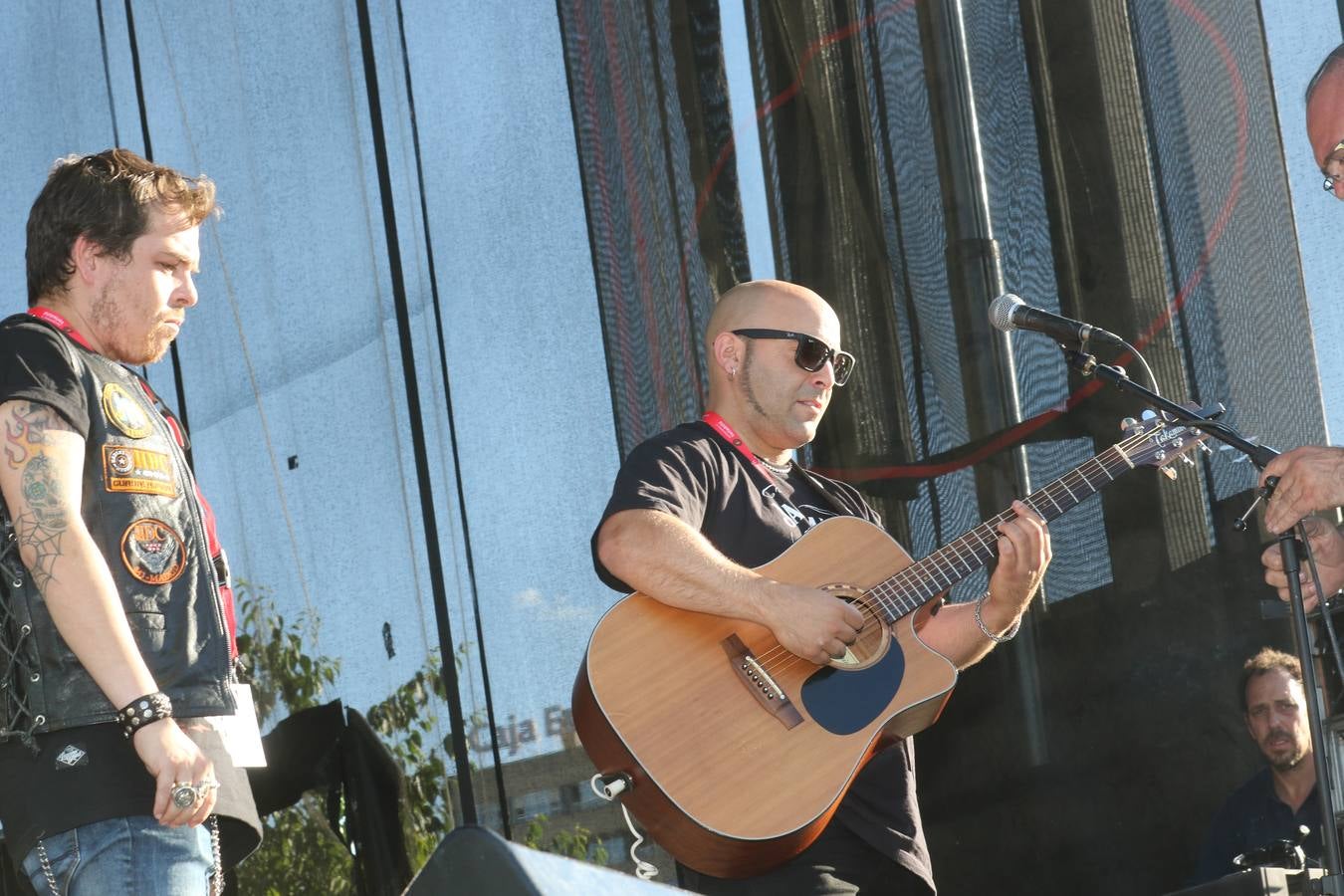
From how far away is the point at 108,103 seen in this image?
4.92 metres

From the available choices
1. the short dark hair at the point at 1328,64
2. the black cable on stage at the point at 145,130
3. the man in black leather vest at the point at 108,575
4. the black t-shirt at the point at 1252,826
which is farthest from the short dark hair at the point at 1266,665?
the black cable on stage at the point at 145,130

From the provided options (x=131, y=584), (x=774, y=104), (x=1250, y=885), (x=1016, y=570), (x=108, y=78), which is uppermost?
(x=108, y=78)

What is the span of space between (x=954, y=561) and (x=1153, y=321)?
766 mm

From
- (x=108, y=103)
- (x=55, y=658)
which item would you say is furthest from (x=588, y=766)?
(x=108, y=103)

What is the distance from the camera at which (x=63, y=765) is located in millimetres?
2062

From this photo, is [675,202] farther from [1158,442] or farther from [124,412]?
[124,412]

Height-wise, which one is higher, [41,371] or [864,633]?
[41,371]

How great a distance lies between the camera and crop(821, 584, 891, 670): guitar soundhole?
9.45 feet

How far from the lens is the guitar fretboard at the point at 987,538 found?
3.01 m

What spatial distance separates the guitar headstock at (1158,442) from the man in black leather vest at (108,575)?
5.81 feet

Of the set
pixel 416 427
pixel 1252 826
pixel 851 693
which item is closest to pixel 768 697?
pixel 851 693

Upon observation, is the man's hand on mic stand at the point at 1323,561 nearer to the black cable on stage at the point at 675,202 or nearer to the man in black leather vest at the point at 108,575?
the man in black leather vest at the point at 108,575

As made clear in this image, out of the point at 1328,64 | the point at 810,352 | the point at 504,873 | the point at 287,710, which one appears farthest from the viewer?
the point at 287,710

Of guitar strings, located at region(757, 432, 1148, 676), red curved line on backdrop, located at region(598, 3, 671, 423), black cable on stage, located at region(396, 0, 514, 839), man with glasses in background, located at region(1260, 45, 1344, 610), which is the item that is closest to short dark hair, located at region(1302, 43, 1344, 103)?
man with glasses in background, located at region(1260, 45, 1344, 610)
